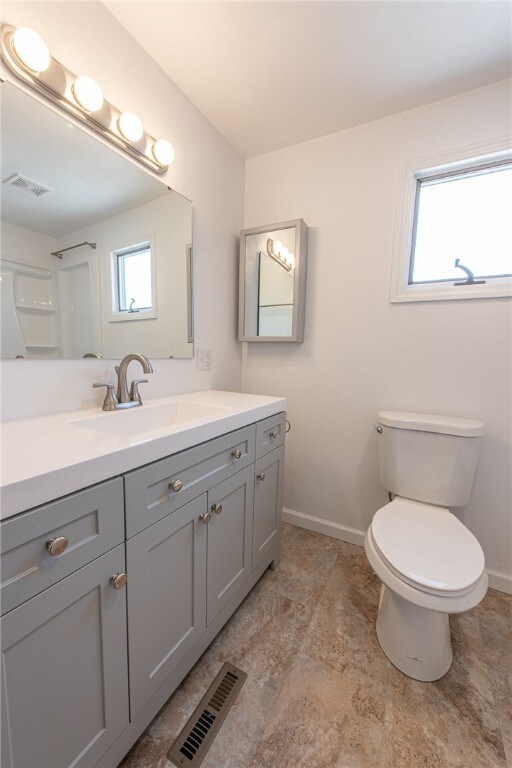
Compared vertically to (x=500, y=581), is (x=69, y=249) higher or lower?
higher

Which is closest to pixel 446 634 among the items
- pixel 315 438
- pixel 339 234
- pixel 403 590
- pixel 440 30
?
pixel 403 590

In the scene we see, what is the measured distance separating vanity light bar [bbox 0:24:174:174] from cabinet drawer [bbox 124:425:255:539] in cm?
119

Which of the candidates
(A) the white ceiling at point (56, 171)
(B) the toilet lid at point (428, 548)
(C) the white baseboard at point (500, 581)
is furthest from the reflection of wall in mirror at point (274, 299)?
(C) the white baseboard at point (500, 581)

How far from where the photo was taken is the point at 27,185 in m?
0.90

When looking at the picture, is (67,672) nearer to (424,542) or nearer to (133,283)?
(424,542)

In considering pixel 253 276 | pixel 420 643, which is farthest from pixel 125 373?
pixel 420 643

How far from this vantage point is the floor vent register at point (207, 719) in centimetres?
82

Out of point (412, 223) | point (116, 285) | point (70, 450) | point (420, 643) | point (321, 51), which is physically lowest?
point (420, 643)

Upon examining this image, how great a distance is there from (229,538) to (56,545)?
68 cm

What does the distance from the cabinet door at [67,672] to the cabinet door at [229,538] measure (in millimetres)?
344

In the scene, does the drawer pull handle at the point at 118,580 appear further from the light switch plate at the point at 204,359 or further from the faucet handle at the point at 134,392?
the light switch plate at the point at 204,359

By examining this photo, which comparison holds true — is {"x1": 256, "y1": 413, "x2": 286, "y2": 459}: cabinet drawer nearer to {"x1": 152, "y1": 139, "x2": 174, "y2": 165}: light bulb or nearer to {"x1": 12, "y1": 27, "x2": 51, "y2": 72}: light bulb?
{"x1": 152, "y1": 139, "x2": 174, "y2": 165}: light bulb

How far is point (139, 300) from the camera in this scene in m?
1.29

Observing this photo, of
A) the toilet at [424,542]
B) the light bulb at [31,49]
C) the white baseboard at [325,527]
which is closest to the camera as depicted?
the light bulb at [31,49]
